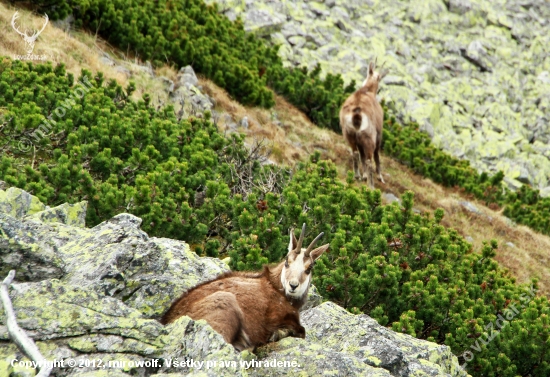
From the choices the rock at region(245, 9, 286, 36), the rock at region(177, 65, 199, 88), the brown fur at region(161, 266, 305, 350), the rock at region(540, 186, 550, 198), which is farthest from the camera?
the rock at region(245, 9, 286, 36)

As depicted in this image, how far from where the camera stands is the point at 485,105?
87.1 ft

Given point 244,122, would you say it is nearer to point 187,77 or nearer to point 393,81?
point 187,77

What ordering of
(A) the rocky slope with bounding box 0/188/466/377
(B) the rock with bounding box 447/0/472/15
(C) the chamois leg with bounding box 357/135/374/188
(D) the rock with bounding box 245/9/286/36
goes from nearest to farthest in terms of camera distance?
1. (A) the rocky slope with bounding box 0/188/466/377
2. (C) the chamois leg with bounding box 357/135/374/188
3. (D) the rock with bounding box 245/9/286/36
4. (B) the rock with bounding box 447/0/472/15

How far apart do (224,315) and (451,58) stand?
25551mm

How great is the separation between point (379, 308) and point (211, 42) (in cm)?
1201

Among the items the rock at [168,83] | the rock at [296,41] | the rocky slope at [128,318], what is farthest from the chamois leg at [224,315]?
the rock at [296,41]

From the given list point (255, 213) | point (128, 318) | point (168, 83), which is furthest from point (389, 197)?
point (128, 318)

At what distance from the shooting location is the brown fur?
5020 mm

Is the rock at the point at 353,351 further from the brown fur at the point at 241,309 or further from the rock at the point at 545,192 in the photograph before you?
the rock at the point at 545,192

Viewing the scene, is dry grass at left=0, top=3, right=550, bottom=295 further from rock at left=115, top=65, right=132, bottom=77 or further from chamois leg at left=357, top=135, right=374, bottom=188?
chamois leg at left=357, top=135, right=374, bottom=188

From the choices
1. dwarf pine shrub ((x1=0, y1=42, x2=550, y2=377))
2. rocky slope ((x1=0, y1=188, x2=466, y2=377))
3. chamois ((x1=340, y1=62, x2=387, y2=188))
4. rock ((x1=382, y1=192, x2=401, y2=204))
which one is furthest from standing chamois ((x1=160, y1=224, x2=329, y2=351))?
rock ((x1=382, y1=192, x2=401, y2=204))

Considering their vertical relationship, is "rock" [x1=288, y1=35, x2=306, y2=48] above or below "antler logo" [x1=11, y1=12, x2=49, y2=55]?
below

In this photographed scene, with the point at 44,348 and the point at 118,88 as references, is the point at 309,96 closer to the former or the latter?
the point at 118,88

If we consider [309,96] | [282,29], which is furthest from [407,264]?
[282,29]
